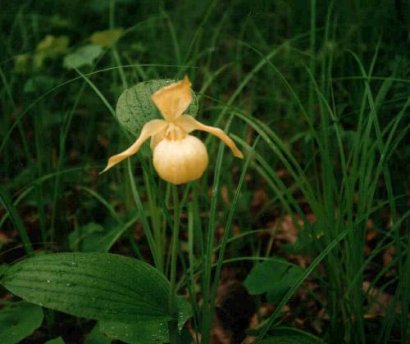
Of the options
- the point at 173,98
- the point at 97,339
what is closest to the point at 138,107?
the point at 173,98

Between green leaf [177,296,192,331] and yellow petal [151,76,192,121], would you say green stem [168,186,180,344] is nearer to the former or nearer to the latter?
green leaf [177,296,192,331]

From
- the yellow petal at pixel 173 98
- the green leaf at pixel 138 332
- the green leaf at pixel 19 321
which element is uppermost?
the yellow petal at pixel 173 98

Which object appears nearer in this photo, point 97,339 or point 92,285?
point 92,285

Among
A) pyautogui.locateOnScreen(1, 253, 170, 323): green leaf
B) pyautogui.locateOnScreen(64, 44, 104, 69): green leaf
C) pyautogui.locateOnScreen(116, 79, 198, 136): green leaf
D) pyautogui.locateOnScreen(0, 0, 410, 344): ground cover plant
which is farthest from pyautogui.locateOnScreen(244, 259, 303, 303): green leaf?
pyautogui.locateOnScreen(64, 44, 104, 69): green leaf

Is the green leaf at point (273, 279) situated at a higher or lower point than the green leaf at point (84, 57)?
lower

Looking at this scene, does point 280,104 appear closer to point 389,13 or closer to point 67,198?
point 389,13

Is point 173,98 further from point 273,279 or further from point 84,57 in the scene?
point 84,57

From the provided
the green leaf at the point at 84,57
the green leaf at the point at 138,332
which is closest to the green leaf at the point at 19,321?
the green leaf at the point at 138,332

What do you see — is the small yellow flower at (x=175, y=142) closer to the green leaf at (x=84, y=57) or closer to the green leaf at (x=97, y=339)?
the green leaf at (x=97, y=339)

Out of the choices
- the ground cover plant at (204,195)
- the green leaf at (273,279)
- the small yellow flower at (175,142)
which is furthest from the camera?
the green leaf at (273,279)
